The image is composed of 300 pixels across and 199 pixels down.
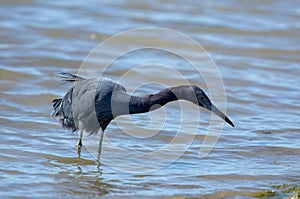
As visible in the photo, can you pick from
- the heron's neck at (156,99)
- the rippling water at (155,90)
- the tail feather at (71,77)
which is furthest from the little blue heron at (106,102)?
the rippling water at (155,90)

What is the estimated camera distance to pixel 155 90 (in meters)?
11.0

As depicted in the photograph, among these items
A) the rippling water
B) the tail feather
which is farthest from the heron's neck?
the tail feather

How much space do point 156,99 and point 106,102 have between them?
61 centimetres

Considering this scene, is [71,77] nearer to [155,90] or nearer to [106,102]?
[106,102]

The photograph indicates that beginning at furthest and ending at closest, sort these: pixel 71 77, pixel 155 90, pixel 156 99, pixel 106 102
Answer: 1. pixel 155 90
2. pixel 71 77
3. pixel 106 102
4. pixel 156 99

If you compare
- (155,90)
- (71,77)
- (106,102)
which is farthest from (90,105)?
(155,90)

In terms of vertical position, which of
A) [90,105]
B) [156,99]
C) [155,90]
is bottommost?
[155,90]

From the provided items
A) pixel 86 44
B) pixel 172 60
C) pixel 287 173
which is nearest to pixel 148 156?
pixel 287 173

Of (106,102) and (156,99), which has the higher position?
(156,99)

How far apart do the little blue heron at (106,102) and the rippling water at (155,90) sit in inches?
16.1

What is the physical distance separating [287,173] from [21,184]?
9.55ft

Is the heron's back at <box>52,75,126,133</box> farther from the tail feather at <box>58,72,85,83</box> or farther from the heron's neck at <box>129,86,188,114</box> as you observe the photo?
the heron's neck at <box>129,86,188,114</box>

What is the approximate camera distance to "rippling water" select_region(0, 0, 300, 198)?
727 cm

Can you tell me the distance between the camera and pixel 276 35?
14.5 metres
